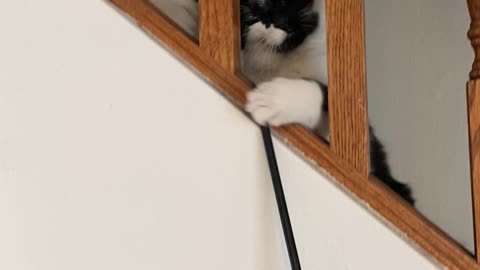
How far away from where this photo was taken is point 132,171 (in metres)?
0.86

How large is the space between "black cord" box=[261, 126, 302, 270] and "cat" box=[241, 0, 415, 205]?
3cm

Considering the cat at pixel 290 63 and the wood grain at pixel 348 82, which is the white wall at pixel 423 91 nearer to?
the cat at pixel 290 63

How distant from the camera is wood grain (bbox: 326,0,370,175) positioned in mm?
857

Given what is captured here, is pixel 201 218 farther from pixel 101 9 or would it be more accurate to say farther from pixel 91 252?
pixel 101 9

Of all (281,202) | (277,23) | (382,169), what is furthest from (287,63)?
(281,202)

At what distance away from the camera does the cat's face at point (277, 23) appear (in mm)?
1059

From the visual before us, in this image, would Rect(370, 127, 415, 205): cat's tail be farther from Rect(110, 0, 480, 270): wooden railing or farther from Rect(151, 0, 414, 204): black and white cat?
Rect(110, 0, 480, 270): wooden railing

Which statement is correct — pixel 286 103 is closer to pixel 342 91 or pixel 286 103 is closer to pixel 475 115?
pixel 342 91

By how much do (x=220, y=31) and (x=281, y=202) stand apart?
24 centimetres

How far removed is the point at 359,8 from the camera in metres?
0.86

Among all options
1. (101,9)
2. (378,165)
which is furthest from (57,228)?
(378,165)

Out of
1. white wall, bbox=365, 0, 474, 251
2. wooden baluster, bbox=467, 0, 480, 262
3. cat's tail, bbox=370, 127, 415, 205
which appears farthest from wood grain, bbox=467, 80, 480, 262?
white wall, bbox=365, 0, 474, 251

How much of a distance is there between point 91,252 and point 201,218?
14cm

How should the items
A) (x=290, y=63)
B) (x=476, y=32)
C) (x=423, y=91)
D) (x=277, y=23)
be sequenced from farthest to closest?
(x=423, y=91), (x=290, y=63), (x=277, y=23), (x=476, y=32)
